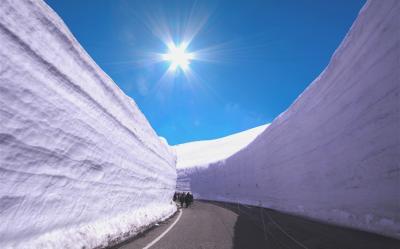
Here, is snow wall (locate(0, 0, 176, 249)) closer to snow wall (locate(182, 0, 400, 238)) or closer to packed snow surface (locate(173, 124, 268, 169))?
snow wall (locate(182, 0, 400, 238))

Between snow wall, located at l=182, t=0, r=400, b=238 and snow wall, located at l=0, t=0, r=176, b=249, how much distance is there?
6.75 meters

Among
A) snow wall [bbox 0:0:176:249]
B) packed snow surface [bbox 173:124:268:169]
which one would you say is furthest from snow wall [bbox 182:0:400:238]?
packed snow surface [bbox 173:124:268:169]

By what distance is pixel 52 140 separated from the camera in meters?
5.16

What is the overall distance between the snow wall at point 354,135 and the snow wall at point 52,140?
22.1ft

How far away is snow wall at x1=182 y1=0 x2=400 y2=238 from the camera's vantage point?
7.46 meters

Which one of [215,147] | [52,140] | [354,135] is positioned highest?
[215,147]

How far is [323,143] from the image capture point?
1256cm

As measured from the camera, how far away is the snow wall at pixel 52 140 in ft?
13.4

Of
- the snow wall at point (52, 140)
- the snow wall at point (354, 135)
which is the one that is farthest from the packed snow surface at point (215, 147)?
the snow wall at point (52, 140)

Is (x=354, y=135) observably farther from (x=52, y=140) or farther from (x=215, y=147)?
(x=215, y=147)

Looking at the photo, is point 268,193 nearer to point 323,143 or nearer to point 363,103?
point 323,143

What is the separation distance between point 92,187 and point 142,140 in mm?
7041

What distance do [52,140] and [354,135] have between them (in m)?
8.78

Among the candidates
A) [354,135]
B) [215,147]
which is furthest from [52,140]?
[215,147]
